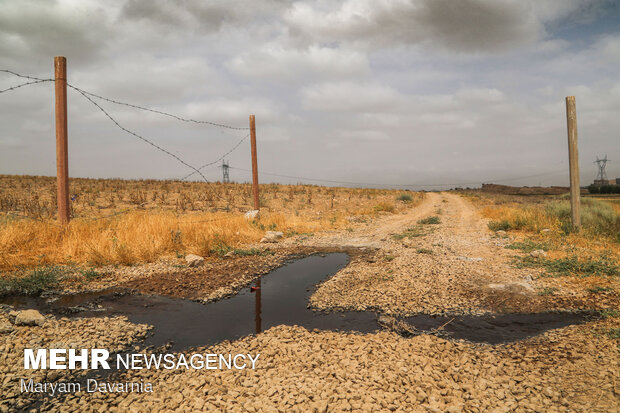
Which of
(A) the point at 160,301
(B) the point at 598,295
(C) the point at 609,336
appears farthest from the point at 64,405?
(B) the point at 598,295

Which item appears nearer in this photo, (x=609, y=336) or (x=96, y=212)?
(x=609, y=336)

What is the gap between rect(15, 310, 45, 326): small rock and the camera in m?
4.18

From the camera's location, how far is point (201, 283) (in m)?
6.39

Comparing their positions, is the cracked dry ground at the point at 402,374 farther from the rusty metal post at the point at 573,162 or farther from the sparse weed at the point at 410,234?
the rusty metal post at the point at 573,162

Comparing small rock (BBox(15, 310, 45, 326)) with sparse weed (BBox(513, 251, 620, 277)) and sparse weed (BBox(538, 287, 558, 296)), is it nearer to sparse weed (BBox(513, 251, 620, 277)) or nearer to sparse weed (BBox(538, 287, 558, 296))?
sparse weed (BBox(538, 287, 558, 296))

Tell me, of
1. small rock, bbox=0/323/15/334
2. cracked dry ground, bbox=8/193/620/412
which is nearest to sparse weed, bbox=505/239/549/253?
cracked dry ground, bbox=8/193/620/412

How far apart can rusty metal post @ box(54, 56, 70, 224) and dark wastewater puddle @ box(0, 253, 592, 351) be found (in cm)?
349

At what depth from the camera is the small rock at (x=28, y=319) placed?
4176 millimetres

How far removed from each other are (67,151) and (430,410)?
32.7 feet

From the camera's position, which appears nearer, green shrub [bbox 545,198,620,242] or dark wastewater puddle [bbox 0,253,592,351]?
dark wastewater puddle [bbox 0,253,592,351]

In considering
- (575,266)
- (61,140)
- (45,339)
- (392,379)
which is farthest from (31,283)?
(575,266)

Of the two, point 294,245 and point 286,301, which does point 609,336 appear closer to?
point 286,301

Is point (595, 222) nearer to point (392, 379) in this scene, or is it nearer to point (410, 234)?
point (410, 234)

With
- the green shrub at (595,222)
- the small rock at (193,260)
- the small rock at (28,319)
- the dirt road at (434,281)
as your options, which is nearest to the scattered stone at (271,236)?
the small rock at (193,260)
